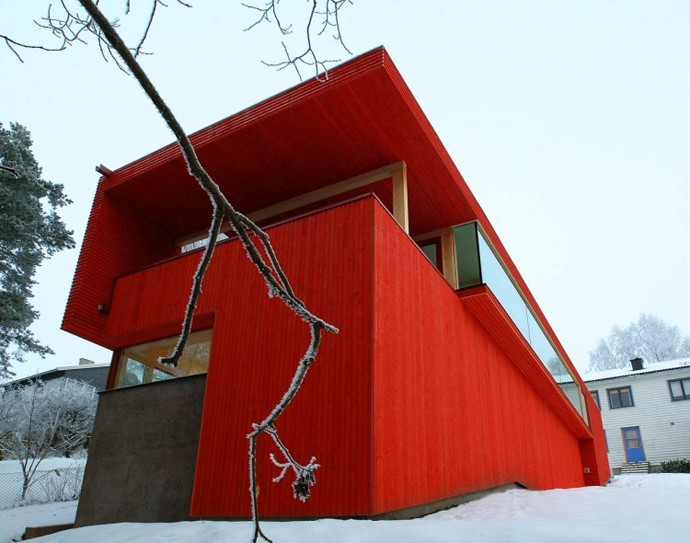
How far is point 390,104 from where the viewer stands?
22.1 ft

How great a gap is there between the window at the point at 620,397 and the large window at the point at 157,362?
2557 centimetres

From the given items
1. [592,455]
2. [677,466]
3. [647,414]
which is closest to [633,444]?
[647,414]

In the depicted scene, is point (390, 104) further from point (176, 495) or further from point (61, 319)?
point (61, 319)

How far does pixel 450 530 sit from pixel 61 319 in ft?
23.0

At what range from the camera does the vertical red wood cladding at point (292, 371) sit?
5.03 metres

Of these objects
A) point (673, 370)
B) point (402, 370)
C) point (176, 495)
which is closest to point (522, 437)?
point (402, 370)

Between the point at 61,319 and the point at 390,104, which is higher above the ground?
the point at 390,104

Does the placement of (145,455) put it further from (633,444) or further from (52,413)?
(633,444)

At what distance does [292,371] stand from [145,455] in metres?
2.70

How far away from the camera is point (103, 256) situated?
8578 mm

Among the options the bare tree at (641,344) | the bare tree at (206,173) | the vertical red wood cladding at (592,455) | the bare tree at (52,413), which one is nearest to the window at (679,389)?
the vertical red wood cladding at (592,455)

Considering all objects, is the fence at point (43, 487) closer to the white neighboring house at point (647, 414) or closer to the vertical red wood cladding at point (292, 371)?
the vertical red wood cladding at point (292, 371)

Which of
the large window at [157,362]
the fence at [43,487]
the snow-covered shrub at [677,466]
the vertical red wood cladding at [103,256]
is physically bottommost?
the fence at [43,487]

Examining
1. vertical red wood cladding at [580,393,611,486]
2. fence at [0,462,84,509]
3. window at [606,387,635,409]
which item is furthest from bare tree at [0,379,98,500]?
window at [606,387,635,409]
